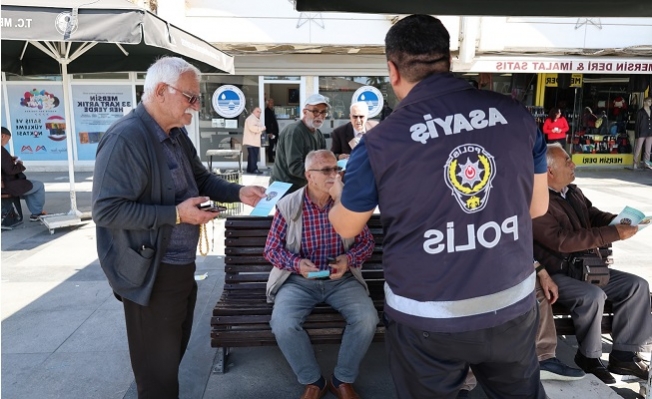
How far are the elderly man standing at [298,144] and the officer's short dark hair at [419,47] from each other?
277 cm

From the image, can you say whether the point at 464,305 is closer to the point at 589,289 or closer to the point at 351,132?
the point at 589,289

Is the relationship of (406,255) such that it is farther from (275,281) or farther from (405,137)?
(275,281)

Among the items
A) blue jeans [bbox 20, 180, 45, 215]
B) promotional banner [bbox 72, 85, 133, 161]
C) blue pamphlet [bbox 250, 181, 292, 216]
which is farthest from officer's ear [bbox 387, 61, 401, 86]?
promotional banner [bbox 72, 85, 133, 161]

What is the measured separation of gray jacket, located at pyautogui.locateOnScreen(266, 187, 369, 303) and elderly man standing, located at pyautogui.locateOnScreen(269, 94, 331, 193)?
121 cm

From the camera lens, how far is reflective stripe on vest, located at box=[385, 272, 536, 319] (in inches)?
64.8

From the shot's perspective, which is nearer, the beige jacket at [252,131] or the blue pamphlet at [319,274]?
the blue pamphlet at [319,274]

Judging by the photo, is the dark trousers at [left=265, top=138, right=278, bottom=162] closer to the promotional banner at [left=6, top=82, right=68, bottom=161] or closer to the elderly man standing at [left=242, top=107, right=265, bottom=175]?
the elderly man standing at [left=242, top=107, right=265, bottom=175]

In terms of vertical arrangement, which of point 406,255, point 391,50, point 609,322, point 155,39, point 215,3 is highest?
point 215,3

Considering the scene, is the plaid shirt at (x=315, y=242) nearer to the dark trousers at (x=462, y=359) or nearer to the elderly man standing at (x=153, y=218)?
the elderly man standing at (x=153, y=218)

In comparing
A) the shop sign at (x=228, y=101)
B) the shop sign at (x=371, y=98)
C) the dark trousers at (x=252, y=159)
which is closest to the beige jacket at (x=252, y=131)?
the dark trousers at (x=252, y=159)

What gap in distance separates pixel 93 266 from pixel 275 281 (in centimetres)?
321

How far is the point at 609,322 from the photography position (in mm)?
3193

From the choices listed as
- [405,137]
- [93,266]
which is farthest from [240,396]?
[93,266]

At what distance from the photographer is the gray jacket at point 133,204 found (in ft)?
6.90
